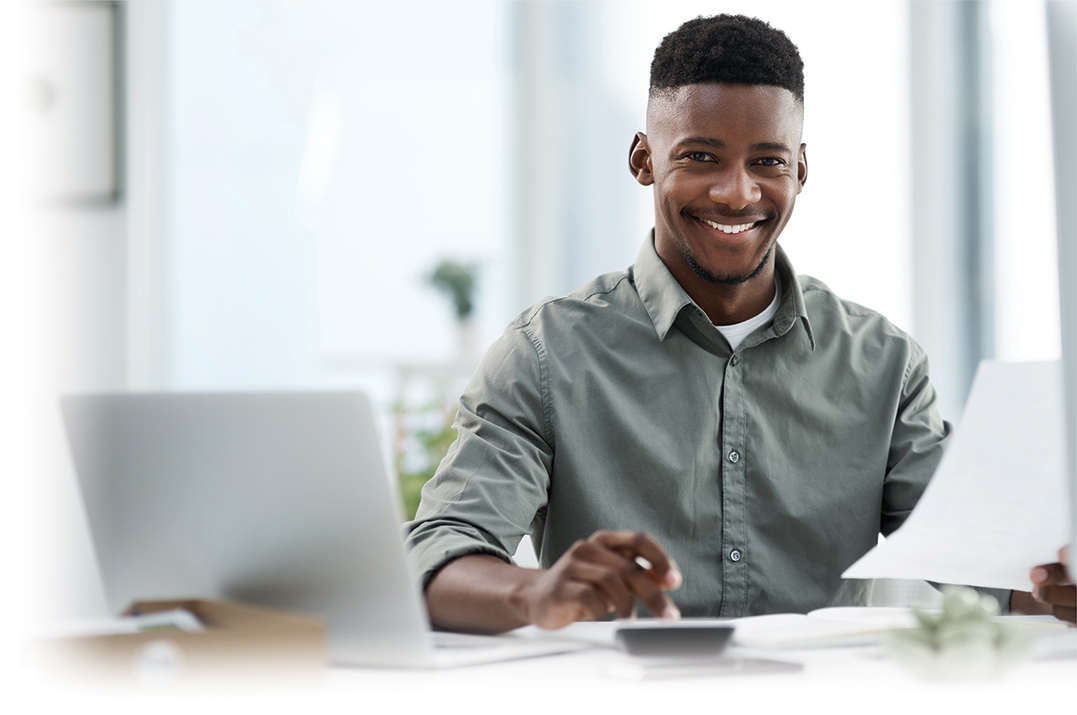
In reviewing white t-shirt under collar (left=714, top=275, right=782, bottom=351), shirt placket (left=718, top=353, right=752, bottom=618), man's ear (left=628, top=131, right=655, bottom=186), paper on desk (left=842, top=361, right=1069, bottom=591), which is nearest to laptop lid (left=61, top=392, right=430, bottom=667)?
paper on desk (left=842, top=361, right=1069, bottom=591)

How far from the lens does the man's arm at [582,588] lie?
0.82 metres

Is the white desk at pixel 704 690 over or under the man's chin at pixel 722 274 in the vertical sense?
under

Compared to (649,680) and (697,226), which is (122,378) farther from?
Result: (649,680)

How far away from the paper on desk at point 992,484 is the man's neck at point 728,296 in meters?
0.57

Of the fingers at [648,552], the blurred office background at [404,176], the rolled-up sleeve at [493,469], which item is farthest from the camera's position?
the blurred office background at [404,176]

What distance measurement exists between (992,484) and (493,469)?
→ 0.58m

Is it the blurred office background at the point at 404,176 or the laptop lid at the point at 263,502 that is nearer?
the laptop lid at the point at 263,502

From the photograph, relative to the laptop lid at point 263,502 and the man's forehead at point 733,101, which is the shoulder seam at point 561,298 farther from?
the laptop lid at point 263,502

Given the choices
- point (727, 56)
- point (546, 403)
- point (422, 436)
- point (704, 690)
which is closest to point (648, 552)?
point (704, 690)

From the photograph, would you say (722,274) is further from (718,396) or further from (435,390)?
(435,390)

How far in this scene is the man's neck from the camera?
4.87ft

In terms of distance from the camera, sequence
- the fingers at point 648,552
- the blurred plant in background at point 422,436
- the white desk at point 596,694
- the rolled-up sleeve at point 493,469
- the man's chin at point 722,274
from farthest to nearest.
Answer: the blurred plant in background at point 422,436 → the man's chin at point 722,274 → the rolled-up sleeve at point 493,469 → the fingers at point 648,552 → the white desk at point 596,694

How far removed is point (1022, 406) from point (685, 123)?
26.1 inches

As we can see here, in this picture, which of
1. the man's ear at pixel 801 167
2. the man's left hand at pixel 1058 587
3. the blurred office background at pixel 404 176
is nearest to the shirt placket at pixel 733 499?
the man's ear at pixel 801 167
